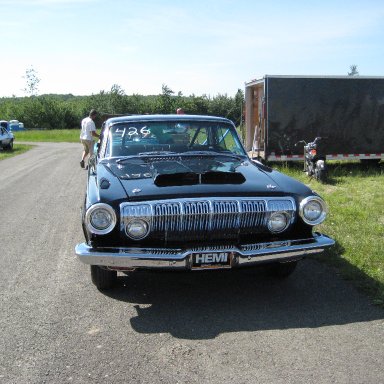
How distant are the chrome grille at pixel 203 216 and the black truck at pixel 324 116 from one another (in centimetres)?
858

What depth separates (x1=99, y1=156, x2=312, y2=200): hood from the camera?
4031 millimetres

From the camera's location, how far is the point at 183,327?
378 centimetres

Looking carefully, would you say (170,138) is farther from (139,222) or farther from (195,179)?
(139,222)

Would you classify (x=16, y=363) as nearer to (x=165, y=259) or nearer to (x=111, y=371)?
(x=111, y=371)

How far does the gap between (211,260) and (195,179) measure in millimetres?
775

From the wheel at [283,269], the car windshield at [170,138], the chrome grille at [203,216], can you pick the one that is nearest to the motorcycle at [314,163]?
the car windshield at [170,138]

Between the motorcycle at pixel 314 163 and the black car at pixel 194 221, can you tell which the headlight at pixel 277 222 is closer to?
the black car at pixel 194 221

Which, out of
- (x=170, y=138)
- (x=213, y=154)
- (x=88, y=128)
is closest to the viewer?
(x=213, y=154)

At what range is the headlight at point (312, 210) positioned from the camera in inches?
165

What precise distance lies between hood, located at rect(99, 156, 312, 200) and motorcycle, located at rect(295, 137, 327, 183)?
19.7 feet

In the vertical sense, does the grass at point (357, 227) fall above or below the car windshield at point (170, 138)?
below

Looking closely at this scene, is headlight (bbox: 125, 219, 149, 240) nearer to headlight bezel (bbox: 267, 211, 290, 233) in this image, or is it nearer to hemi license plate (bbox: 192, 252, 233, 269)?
hemi license plate (bbox: 192, 252, 233, 269)

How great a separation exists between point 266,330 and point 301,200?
116 cm

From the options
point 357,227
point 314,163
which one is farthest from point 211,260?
point 314,163
